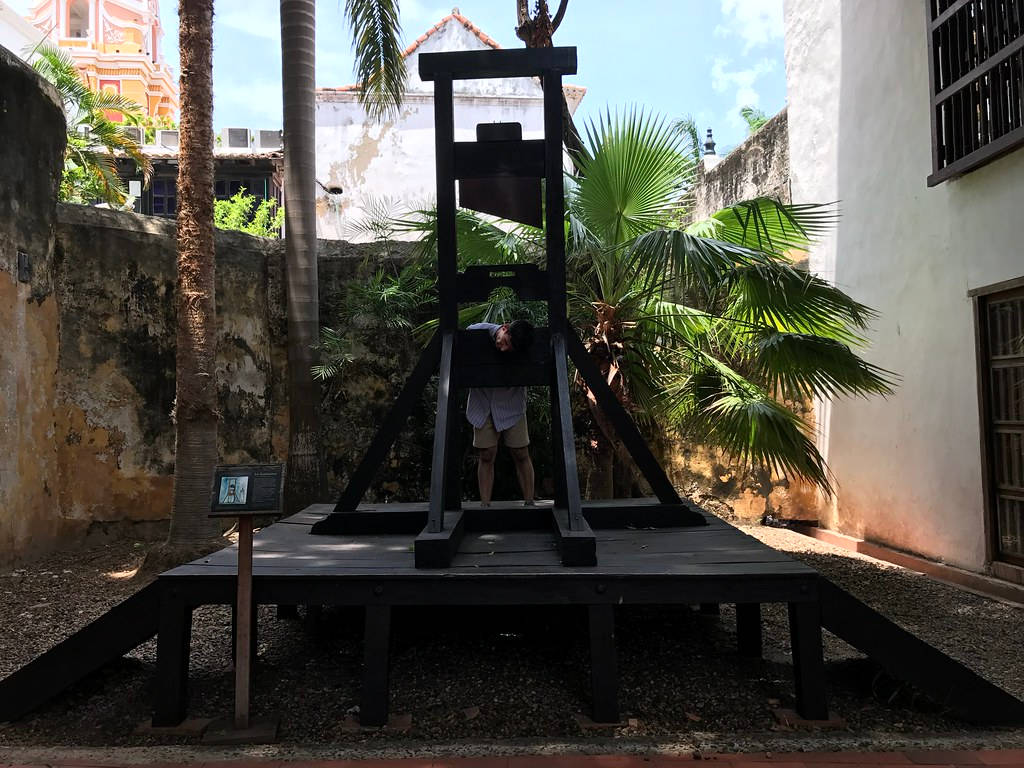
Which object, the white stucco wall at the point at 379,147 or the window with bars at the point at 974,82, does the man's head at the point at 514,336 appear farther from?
the white stucco wall at the point at 379,147

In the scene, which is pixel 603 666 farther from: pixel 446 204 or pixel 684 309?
pixel 684 309

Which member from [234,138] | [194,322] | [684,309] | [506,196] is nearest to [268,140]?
[234,138]

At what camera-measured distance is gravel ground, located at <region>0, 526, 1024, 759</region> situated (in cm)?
306

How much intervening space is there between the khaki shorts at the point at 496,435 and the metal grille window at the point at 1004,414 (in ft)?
11.4

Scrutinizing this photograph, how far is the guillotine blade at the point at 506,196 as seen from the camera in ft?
15.6

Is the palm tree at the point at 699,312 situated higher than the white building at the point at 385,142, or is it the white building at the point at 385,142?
the white building at the point at 385,142

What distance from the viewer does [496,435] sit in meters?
5.04

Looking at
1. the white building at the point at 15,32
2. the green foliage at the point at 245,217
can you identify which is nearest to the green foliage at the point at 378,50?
the green foliage at the point at 245,217

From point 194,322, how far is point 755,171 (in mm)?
7182

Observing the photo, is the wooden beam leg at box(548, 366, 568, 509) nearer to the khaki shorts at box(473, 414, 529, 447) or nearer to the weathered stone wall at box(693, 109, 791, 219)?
the khaki shorts at box(473, 414, 529, 447)

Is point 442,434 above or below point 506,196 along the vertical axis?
below

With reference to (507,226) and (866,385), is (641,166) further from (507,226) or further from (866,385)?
(507,226)

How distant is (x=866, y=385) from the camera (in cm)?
545

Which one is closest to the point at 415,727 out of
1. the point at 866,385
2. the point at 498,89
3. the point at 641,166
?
the point at 866,385
